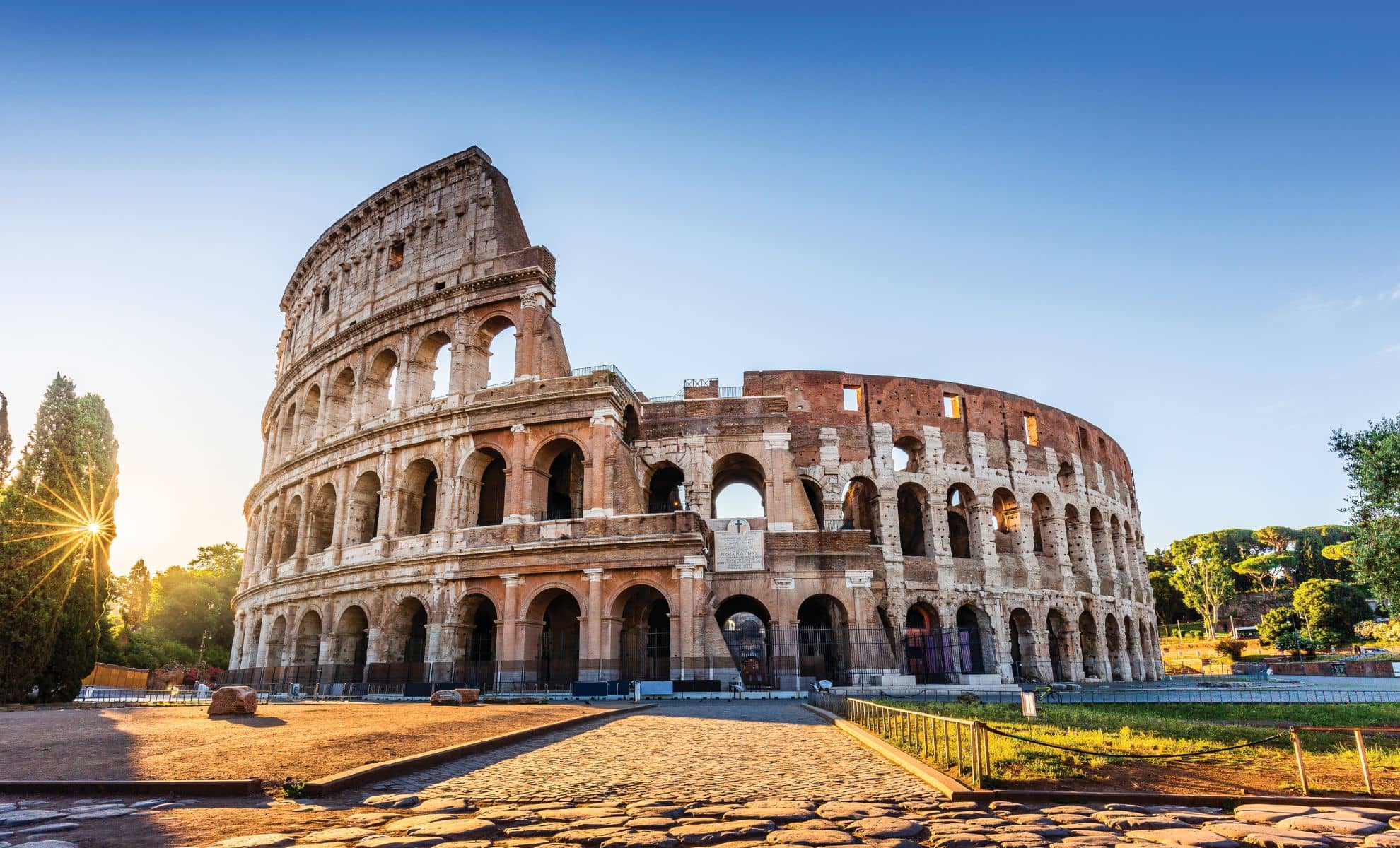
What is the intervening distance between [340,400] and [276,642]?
9.25 m

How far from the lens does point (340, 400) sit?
98.8 feet

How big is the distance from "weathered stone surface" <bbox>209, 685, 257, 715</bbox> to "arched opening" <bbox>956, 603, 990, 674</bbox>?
21981mm

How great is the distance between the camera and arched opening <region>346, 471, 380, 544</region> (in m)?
26.8

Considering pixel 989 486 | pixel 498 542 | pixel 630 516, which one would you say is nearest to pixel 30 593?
pixel 498 542

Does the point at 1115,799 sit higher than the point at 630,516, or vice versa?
the point at 630,516

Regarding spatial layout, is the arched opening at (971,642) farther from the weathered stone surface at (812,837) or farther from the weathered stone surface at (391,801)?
the weathered stone surface at (391,801)

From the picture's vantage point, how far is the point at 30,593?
63.0 ft

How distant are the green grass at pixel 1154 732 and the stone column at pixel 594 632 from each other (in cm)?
991

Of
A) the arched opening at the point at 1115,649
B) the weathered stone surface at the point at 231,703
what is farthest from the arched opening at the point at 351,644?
the arched opening at the point at 1115,649

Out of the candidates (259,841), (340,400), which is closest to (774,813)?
(259,841)

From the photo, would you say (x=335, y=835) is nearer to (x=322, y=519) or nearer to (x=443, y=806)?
(x=443, y=806)

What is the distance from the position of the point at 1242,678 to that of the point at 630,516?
93.6ft

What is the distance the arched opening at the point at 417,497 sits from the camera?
25.8 metres

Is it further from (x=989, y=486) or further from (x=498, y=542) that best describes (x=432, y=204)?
(x=989, y=486)
